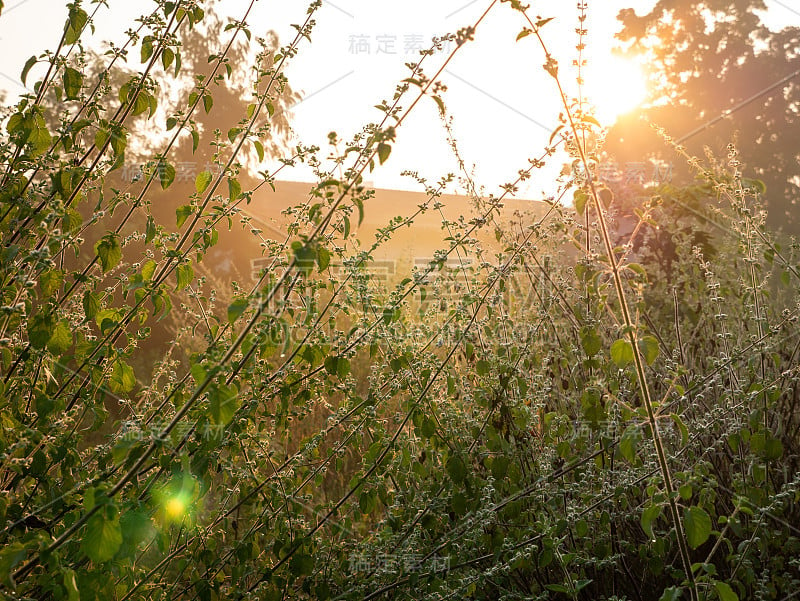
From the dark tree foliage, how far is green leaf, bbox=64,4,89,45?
20941mm

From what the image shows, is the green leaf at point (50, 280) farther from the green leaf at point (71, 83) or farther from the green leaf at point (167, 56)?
the green leaf at point (167, 56)

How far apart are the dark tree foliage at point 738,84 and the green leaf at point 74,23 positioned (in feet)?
68.7

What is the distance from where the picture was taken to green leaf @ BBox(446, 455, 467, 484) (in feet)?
8.80

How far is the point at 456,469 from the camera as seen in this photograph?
2.69 metres

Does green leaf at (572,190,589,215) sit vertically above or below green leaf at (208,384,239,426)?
above

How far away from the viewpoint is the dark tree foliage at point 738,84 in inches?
836

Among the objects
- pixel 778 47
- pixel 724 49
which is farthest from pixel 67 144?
pixel 778 47

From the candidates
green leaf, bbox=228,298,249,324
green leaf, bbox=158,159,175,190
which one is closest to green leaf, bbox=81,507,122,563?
green leaf, bbox=228,298,249,324

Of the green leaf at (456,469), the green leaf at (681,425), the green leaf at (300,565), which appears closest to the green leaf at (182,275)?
the green leaf at (300,565)

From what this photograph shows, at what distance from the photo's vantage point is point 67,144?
2178 millimetres

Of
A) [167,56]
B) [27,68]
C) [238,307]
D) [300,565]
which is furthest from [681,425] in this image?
[27,68]

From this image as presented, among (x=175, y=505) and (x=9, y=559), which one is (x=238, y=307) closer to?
(x=175, y=505)

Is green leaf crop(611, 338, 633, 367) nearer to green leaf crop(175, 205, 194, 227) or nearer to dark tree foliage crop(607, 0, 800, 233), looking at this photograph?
green leaf crop(175, 205, 194, 227)

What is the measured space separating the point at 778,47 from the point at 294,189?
677 inches
